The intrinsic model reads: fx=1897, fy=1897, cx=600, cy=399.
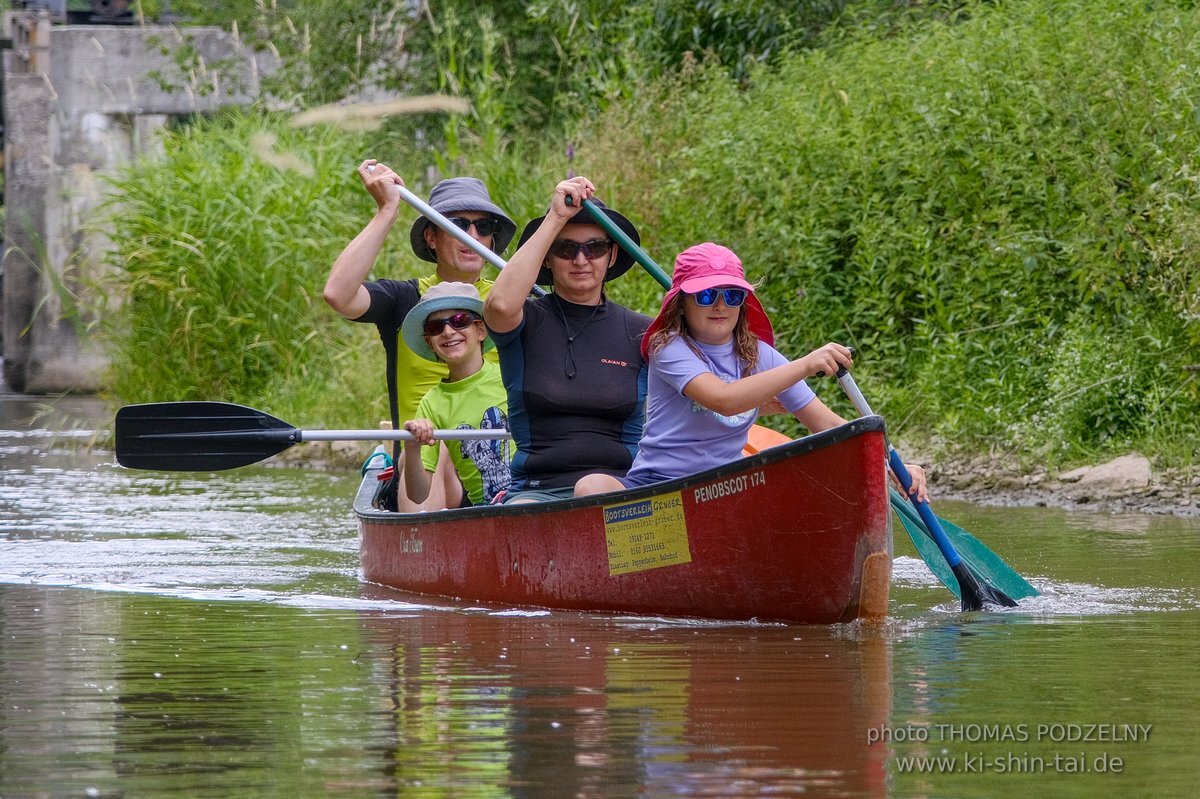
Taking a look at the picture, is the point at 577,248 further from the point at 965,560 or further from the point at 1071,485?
the point at 1071,485

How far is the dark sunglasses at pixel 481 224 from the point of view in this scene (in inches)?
270

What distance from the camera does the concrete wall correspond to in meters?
18.6

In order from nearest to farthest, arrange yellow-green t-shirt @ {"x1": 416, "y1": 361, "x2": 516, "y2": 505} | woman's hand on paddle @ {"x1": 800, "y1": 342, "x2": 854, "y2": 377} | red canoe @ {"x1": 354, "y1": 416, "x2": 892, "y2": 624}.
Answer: woman's hand on paddle @ {"x1": 800, "y1": 342, "x2": 854, "y2": 377} < red canoe @ {"x1": 354, "y1": 416, "x2": 892, "y2": 624} < yellow-green t-shirt @ {"x1": 416, "y1": 361, "x2": 516, "y2": 505}

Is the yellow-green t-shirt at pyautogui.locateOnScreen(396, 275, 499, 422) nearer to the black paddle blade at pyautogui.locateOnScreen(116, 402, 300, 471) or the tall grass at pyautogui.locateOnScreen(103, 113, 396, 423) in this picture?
the black paddle blade at pyautogui.locateOnScreen(116, 402, 300, 471)

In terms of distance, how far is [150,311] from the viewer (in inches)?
508

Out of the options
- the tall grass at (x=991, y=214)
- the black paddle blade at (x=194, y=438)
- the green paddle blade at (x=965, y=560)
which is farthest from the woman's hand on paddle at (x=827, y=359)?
the tall grass at (x=991, y=214)

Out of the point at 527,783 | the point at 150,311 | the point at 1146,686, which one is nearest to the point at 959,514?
the point at 1146,686

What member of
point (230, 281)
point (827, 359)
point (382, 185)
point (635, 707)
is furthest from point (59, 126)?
point (635, 707)

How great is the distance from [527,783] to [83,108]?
55.1ft

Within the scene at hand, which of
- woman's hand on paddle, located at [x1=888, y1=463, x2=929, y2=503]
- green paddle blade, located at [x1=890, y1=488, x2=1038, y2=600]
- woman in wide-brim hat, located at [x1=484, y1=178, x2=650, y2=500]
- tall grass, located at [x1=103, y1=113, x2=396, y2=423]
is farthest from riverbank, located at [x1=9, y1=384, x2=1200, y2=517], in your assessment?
tall grass, located at [x1=103, y1=113, x2=396, y2=423]

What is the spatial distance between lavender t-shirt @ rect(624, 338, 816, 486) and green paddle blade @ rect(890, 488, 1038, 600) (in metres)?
0.83

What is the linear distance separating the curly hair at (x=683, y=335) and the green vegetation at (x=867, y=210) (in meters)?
3.95

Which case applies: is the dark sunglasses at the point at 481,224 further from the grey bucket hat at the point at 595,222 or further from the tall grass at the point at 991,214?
the tall grass at the point at 991,214

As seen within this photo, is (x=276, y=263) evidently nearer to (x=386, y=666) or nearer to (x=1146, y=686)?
(x=386, y=666)
